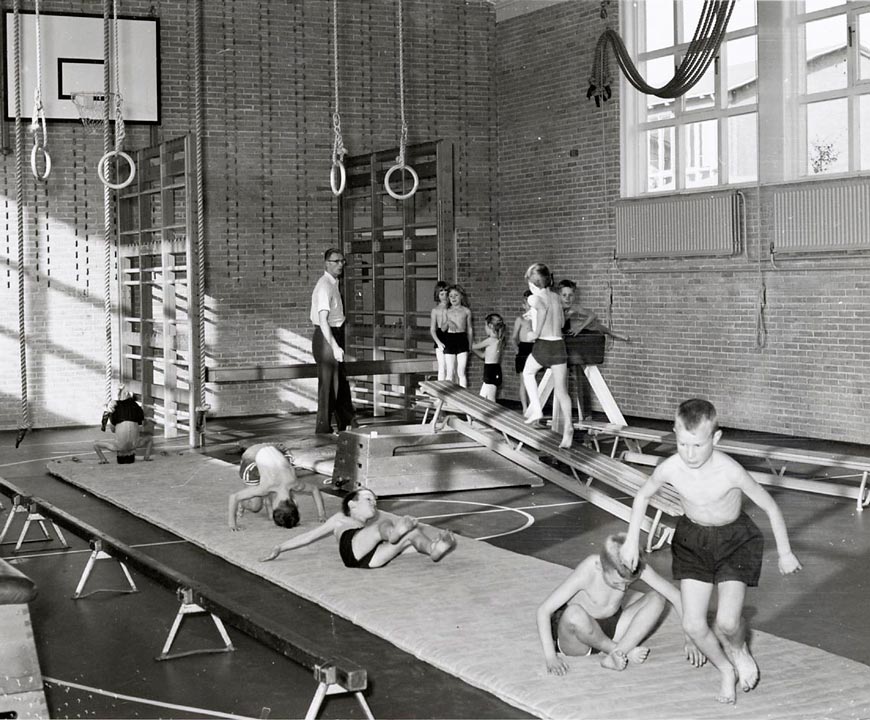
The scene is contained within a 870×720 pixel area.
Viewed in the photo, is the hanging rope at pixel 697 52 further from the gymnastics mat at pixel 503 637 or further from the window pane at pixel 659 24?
the gymnastics mat at pixel 503 637

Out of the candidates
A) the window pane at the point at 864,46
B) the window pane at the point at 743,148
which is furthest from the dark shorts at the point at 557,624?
the window pane at the point at 743,148

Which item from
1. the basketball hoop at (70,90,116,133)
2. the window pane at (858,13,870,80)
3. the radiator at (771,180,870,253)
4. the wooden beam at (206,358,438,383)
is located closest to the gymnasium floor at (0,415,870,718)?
the wooden beam at (206,358,438,383)

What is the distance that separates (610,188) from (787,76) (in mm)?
2729

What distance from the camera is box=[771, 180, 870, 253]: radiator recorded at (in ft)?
36.2

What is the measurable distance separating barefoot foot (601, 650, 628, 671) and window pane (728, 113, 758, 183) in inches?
333

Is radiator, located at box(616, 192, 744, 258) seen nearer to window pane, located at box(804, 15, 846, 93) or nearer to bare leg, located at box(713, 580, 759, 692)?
window pane, located at box(804, 15, 846, 93)

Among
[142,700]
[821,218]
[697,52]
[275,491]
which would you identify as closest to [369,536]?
[275,491]

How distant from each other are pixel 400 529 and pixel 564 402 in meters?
3.10

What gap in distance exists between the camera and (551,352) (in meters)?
9.68

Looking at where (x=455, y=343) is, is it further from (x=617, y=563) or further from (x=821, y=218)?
(x=617, y=563)

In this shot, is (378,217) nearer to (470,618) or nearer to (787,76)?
(787,76)

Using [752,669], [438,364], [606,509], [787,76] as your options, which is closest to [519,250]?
[438,364]

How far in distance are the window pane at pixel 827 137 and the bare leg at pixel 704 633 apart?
7891 millimetres

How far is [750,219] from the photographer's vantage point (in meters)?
12.2
